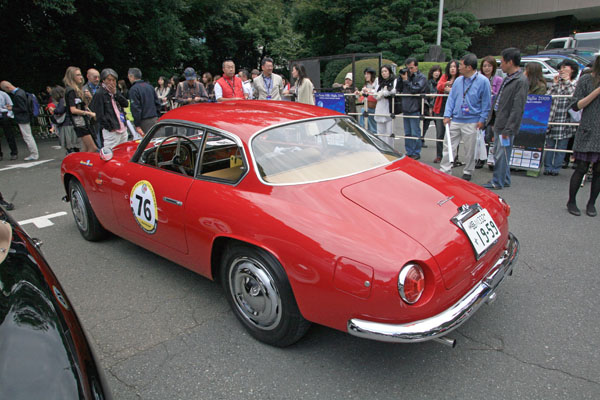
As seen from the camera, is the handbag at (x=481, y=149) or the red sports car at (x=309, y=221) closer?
the red sports car at (x=309, y=221)

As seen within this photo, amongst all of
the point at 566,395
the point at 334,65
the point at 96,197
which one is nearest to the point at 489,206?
the point at 566,395

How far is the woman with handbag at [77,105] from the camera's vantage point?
707cm

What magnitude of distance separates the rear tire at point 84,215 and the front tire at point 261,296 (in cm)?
224

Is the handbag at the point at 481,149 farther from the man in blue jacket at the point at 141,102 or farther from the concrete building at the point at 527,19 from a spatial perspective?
the concrete building at the point at 527,19

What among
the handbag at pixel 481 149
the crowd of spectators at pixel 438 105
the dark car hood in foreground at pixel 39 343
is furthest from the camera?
the handbag at pixel 481 149

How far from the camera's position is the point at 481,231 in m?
2.62

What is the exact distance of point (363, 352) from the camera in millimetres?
2646

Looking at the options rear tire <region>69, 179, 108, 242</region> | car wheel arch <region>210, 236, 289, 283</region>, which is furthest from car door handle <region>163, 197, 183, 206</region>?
rear tire <region>69, 179, 108, 242</region>

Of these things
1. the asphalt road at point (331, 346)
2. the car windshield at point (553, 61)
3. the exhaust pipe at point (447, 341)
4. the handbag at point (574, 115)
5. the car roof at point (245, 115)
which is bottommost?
the asphalt road at point (331, 346)

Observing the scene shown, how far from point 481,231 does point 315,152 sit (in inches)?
51.7

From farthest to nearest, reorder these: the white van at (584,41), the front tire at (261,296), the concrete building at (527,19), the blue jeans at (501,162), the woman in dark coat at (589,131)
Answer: the concrete building at (527,19) → the white van at (584,41) → the blue jeans at (501,162) → the woman in dark coat at (589,131) → the front tire at (261,296)

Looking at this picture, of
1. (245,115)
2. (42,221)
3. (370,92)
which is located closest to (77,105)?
(42,221)

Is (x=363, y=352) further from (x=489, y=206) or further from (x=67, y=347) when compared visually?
(x=67, y=347)

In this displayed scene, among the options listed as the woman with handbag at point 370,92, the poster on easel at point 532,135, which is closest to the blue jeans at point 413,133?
the woman with handbag at point 370,92
